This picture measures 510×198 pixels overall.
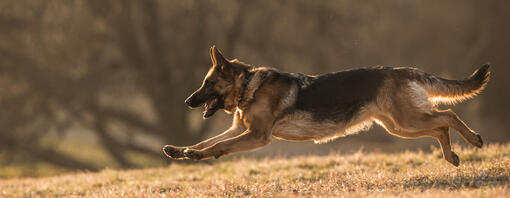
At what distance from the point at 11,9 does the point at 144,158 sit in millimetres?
7028

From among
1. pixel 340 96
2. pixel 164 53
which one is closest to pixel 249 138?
pixel 340 96

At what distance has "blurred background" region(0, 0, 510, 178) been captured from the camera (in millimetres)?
15742

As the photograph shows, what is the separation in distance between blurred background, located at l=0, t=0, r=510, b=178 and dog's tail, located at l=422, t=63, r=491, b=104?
8.44 m

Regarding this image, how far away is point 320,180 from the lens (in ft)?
21.9

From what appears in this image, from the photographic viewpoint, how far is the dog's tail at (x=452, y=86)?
265 inches

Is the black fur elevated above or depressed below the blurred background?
below

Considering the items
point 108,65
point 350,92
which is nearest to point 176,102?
point 108,65

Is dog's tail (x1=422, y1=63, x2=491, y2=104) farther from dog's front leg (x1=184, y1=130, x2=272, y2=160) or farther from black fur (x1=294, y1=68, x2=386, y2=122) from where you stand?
dog's front leg (x1=184, y1=130, x2=272, y2=160)

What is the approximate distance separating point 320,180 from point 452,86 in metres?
2.05

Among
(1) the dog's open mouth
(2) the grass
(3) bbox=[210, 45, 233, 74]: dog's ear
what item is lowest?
(2) the grass

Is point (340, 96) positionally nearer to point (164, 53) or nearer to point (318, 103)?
point (318, 103)

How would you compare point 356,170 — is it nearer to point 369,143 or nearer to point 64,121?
point 64,121

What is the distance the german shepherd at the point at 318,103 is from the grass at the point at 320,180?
0.56m

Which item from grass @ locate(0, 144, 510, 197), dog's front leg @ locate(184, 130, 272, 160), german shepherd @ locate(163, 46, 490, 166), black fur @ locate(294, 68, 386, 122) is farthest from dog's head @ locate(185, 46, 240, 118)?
grass @ locate(0, 144, 510, 197)
